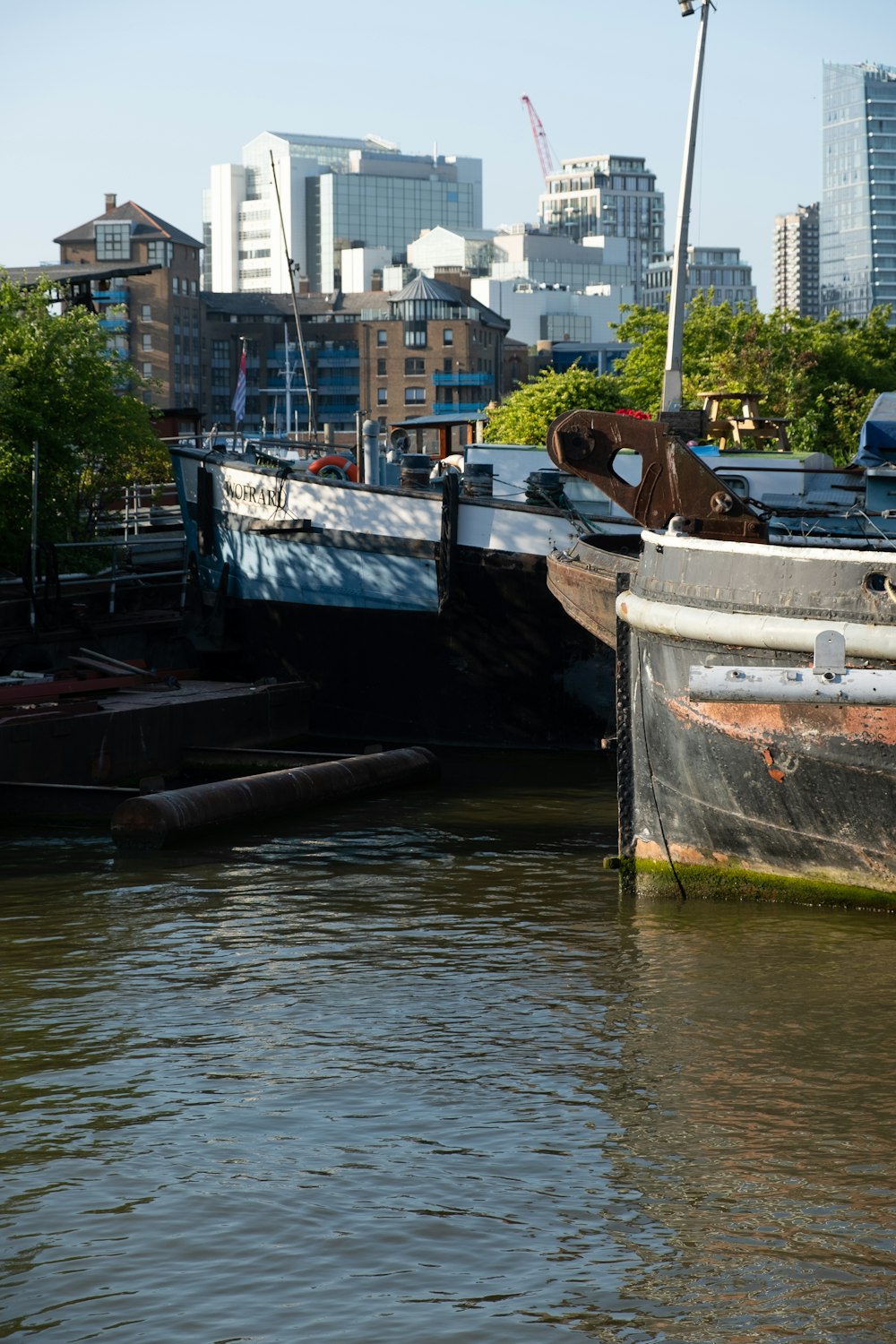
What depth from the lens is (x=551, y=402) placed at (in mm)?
47406

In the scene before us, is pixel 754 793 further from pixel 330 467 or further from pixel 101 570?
pixel 101 570

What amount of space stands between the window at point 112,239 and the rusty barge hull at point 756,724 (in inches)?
5409

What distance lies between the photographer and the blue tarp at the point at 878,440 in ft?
53.7

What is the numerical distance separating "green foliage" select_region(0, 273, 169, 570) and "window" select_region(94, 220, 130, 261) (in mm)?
116358

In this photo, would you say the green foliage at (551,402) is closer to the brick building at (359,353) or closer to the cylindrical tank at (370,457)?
the cylindrical tank at (370,457)

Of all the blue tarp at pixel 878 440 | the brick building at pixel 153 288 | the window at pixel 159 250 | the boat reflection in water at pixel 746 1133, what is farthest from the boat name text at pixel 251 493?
the window at pixel 159 250

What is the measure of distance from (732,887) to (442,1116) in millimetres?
4206

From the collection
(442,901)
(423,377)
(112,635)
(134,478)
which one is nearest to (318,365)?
(423,377)

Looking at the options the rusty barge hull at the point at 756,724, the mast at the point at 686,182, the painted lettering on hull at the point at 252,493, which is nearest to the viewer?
the rusty barge hull at the point at 756,724

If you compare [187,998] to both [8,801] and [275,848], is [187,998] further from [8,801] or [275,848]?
[8,801]

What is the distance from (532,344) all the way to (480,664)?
158 m

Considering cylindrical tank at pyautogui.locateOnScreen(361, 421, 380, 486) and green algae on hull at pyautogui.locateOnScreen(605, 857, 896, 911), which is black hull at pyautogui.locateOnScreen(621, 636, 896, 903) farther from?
cylindrical tank at pyautogui.locateOnScreen(361, 421, 380, 486)

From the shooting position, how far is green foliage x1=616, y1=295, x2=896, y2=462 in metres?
46.4

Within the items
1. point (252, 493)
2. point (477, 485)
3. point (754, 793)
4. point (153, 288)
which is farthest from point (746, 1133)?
point (153, 288)
